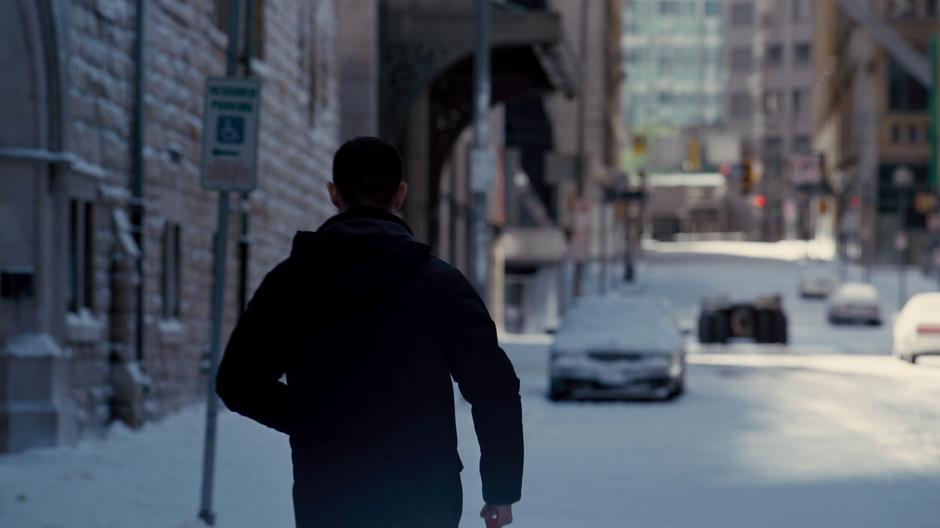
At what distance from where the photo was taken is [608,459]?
57.3ft

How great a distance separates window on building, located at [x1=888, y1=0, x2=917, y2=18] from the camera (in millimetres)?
114688

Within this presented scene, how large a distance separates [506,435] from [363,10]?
29.1m

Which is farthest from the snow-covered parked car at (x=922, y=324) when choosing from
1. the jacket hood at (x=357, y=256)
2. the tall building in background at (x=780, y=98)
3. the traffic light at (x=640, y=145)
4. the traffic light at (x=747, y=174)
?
the tall building in background at (x=780, y=98)

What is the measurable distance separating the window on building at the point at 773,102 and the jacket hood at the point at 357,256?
602ft

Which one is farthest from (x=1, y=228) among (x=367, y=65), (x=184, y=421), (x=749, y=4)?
(x=749, y=4)

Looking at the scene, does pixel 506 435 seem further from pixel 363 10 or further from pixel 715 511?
pixel 363 10

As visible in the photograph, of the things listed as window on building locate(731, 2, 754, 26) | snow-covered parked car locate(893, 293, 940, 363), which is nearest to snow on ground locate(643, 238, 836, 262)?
window on building locate(731, 2, 754, 26)

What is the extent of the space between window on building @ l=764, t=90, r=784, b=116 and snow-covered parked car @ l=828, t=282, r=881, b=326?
121 m

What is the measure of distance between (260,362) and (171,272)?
15731 millimetres

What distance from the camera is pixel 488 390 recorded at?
5.04 m

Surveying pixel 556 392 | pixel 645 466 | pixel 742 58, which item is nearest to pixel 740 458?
pixel 645 466

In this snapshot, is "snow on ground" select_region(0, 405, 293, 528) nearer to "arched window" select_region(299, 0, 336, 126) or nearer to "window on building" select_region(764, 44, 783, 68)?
"arched window" select_region(299, 0, 336, 126)

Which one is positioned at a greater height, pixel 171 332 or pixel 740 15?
pixel 740 15

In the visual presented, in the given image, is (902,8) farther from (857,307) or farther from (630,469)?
(630,469)
